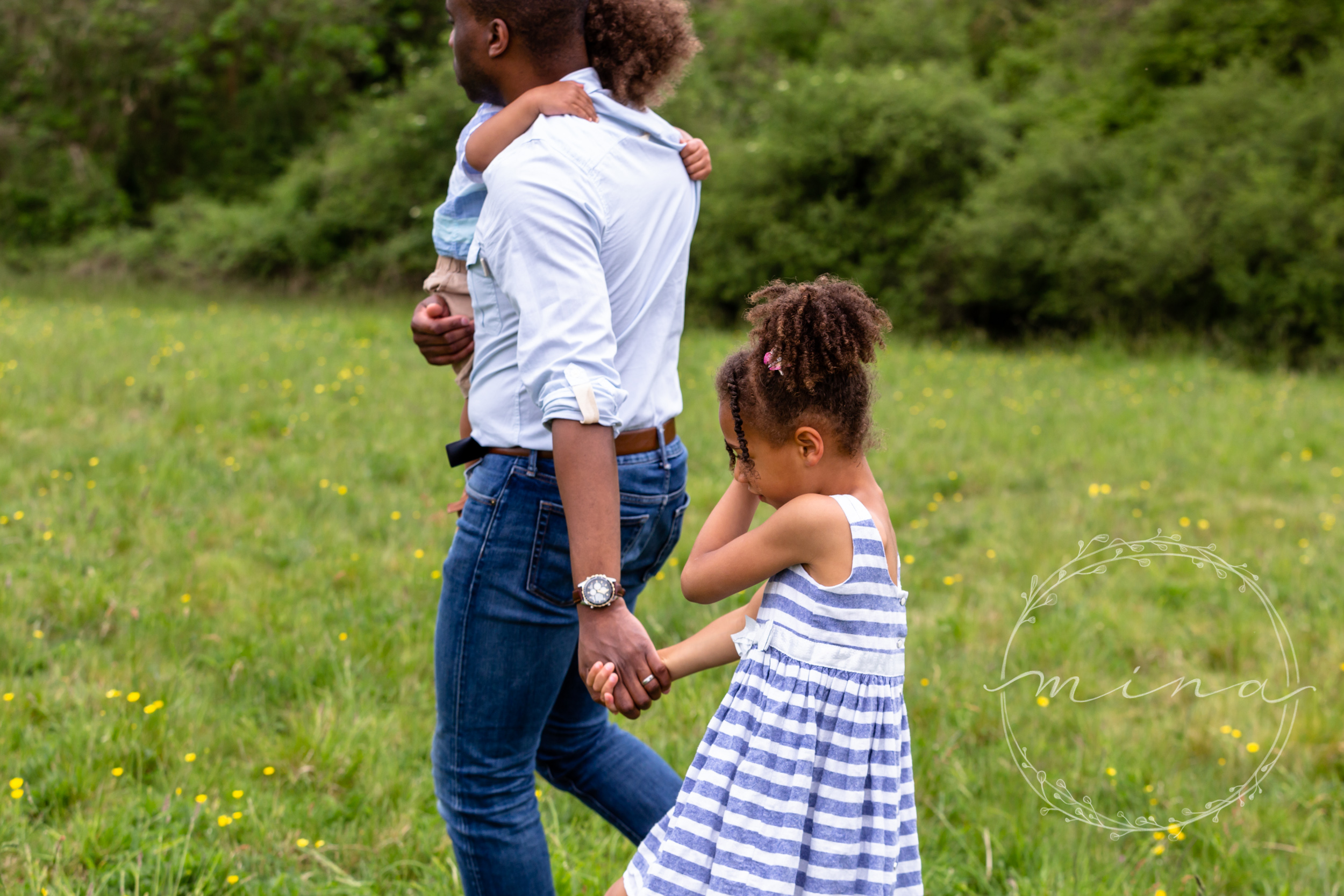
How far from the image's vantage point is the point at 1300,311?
37.3 ft

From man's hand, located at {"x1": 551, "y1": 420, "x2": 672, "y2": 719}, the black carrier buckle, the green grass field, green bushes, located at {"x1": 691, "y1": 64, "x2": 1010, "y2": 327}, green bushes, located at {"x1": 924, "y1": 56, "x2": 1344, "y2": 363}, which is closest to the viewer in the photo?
man's hand, located at {"x1": 551, "y1": 420, "x2": 672, "y2": 719}

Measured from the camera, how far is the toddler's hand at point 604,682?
5.74ft

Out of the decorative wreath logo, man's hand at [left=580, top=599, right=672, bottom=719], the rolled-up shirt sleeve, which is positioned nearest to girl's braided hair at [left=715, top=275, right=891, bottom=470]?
the rolled-up shirt sleeve

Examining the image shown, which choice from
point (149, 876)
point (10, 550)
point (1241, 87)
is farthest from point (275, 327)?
point (1241, 87)

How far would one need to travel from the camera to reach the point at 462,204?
80.6 inches

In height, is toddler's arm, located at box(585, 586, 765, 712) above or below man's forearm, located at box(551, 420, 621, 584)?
below

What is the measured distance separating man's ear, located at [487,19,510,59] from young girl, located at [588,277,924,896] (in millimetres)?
606

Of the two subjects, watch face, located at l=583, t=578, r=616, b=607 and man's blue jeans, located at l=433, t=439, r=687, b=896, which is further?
man's blue jeans, located at l=433, t=439, r=687, b=896

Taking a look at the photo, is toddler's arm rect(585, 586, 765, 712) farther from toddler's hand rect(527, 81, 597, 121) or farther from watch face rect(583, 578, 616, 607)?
toddler's hand rect(527, 81, 597, 121)

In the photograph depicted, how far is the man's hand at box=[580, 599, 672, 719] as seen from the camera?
1757mm

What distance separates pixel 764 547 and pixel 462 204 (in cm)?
84

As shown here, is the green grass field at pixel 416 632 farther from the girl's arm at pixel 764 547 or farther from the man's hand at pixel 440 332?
the man's hand at pixel 440 332

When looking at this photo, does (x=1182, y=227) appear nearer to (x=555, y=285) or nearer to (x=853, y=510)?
(x=853, y=510)

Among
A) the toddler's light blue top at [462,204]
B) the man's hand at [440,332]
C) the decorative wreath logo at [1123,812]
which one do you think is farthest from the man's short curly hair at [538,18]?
the decorative wreath logo at [1123,812]
